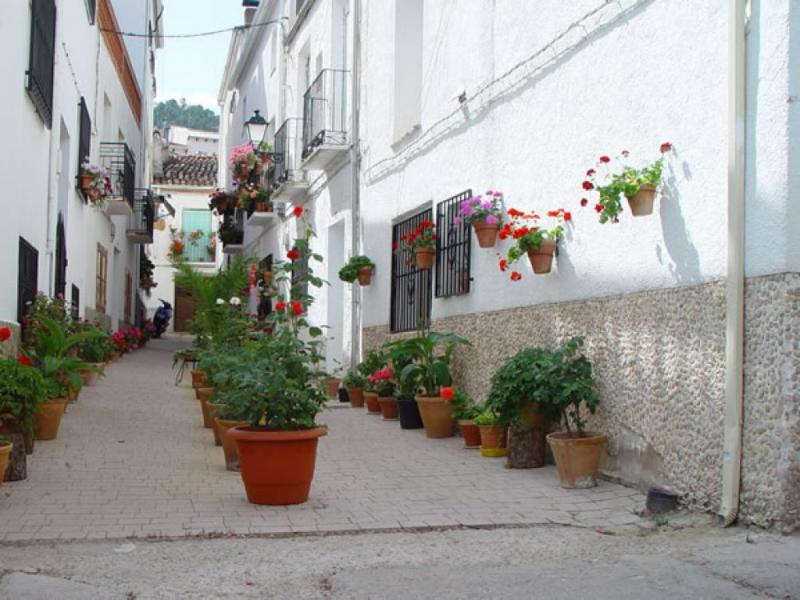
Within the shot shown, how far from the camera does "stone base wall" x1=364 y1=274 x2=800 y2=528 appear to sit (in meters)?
4.92

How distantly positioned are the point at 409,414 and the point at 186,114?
64096mm

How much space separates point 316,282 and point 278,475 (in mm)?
4560

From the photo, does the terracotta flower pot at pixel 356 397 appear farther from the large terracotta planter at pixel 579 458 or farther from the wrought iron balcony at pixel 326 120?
the large terracotta planter at pixel 579 458

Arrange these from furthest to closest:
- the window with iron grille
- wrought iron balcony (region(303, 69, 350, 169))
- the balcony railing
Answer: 1. the window with iron grille
2. the balcony railing
3. wrought iron balcony (region(303, 69, 350, 169))

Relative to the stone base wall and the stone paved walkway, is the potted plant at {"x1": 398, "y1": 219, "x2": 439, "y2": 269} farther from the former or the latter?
the stone base wall

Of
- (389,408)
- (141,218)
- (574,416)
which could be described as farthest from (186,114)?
(574,416)

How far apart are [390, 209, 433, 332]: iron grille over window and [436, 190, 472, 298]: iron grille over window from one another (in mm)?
383

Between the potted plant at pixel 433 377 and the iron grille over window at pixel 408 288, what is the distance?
0.67m

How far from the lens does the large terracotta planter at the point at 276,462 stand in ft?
19.3

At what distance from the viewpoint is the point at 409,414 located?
958 centimetres

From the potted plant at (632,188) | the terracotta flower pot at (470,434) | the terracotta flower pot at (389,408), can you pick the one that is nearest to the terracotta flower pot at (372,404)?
the terracotta flower pot at (389,408)

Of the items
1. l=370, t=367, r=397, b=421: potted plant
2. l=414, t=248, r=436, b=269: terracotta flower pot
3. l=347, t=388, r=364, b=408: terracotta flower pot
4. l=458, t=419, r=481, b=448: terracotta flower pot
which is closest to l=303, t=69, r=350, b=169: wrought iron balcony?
l=347, t=388, r=364, b=408: terracotta flower pot

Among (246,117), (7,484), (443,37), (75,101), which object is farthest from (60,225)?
(246,117)

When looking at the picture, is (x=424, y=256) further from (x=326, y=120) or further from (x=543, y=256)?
(x=326, y=120)
